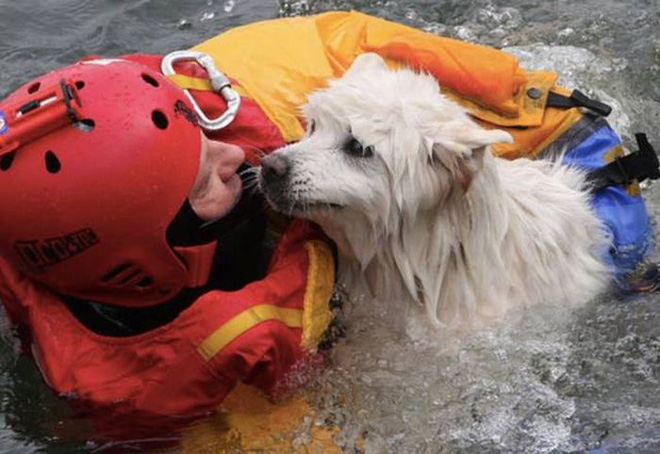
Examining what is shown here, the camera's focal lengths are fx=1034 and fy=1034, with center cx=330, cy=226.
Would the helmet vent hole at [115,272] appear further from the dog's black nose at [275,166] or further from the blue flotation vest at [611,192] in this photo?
the blue flotation vest at [611,192]

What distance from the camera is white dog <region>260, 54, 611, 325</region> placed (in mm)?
Result: 3938

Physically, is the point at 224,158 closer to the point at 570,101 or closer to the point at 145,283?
the point at 145,283

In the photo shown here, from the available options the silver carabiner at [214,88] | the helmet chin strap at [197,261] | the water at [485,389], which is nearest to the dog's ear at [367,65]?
the silver carabiner at [214,88]

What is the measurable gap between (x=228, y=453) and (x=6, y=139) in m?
1.56

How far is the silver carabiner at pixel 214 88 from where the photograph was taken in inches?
177

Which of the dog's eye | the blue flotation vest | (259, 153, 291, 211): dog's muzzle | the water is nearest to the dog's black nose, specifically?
(259, 153, 291, 211): dog's muzzle

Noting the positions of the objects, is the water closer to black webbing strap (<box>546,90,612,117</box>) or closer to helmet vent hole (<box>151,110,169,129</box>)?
black webbing strap (<box>546,90,612,117</box>)

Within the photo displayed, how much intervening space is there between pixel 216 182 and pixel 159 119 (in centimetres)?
38

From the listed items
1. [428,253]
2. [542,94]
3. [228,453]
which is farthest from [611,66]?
[228,453]

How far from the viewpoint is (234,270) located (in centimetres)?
439

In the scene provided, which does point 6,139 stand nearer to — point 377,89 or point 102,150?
point 102,150

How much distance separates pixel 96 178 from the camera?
384cm

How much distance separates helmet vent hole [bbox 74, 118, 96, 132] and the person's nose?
1.85 feet

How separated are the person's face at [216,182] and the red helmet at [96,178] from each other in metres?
0.11
